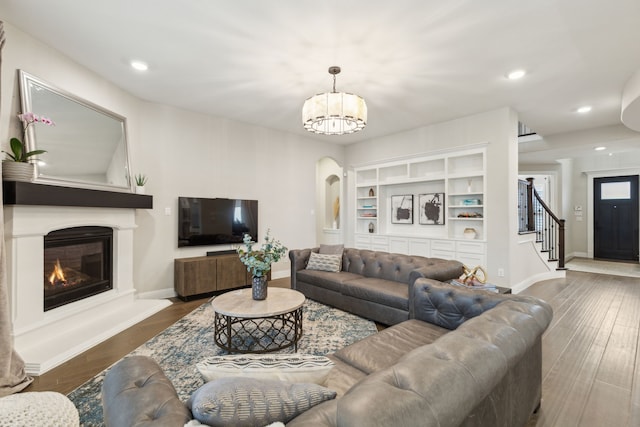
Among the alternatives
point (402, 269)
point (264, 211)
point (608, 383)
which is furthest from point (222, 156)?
point (608, 383)

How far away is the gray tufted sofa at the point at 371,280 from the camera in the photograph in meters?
3.16

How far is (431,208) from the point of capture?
18.8 feet

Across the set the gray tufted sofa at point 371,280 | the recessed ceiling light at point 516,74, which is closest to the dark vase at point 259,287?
the gray tufted sofa at point 371,280

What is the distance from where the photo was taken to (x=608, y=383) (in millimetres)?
2240

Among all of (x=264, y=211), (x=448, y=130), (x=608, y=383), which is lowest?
(x=608, y=383)

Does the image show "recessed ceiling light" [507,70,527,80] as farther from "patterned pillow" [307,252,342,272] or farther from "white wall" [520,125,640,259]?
"white wall" [520,125,640,259]

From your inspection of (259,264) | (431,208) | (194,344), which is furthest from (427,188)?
(194,344)

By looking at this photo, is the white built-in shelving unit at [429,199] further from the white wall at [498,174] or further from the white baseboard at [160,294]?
the white baseboard at [160,294]

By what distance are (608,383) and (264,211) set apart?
489 cm

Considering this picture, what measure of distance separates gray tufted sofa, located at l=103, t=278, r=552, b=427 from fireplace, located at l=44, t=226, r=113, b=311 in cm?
270

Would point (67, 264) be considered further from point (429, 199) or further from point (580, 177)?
point (580, 177)

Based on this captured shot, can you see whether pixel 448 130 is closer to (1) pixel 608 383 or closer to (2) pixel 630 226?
(1) pixel 608 383

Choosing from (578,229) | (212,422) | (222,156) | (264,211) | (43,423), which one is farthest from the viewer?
(578,229)

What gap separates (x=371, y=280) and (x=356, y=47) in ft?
8.45
